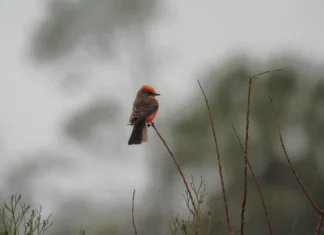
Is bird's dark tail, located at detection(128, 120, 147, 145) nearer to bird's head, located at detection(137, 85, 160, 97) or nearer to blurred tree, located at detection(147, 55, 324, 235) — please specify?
bird's head, located at detection(137, 85, 160, 97)

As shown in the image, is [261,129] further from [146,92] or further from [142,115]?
[142,115]

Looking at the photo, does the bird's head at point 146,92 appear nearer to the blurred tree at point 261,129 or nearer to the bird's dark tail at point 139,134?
the bird's dark tail at point 139,134

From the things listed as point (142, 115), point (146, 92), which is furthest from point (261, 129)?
point (142, 115)

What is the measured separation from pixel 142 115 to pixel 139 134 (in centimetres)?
29

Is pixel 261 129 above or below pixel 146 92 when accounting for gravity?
above

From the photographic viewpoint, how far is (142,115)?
5125mm

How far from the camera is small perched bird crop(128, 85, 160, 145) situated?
191 inches

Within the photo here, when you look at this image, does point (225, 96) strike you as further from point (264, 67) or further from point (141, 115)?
point (141, 115)

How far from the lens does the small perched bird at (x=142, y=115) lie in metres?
4.84

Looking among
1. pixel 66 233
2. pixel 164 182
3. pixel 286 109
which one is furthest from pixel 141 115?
pixel 286 109

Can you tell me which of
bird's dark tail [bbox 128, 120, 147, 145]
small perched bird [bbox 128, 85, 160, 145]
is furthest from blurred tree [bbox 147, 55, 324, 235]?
bird's dark tail [bbox 128, 120, 147, 145]

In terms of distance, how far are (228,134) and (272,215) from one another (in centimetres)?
273

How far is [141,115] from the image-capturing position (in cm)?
513

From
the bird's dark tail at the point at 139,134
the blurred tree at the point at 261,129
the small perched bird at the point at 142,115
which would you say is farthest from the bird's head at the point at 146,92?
the blurred tree at the point at 261,129
